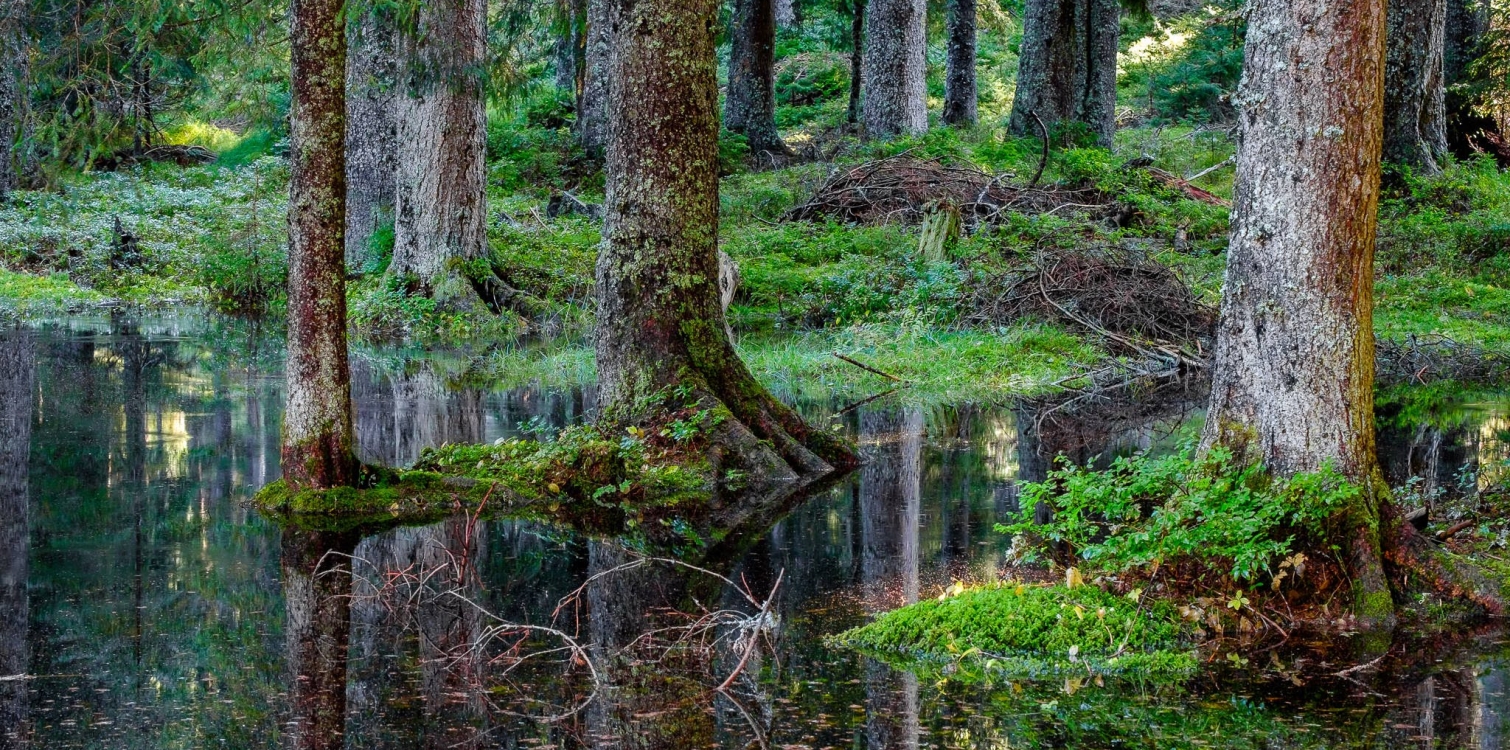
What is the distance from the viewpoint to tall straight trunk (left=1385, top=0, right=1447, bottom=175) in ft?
66.8

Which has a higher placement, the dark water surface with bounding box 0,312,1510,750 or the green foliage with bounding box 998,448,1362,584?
the green foliage with bounding box 998,448,1362,584

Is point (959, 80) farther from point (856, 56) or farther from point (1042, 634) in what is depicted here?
point (1042, 634)

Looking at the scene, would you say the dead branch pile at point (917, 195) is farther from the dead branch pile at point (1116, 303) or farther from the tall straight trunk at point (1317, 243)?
the tall straight trunk at point (1317, 243)

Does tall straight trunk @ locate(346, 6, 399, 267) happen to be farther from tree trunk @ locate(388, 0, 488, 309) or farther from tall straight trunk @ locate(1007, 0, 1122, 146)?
tall straight trunk @ locate(1007, 0, 1122, 146)

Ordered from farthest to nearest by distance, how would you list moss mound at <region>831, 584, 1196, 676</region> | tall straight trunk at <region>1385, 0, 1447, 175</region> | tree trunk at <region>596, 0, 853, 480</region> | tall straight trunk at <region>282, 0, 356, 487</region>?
1. tall straight trunk at <region>1385, 0, 1447, 175</region>
2. tree trunk at <region>596, 0, 853, 480</region>
3. tall straight trunk at <region>282, 0, 356, 487</region>
4. moss mound at <region>831, 584, 1196, 676</region>

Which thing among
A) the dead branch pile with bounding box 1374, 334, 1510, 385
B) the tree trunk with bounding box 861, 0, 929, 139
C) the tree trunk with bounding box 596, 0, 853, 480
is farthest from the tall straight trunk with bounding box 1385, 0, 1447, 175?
the tree trunk with bounding box 596, 0, 853, 480

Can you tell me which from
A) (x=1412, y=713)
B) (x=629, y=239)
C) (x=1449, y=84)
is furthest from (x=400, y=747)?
(x=1449, y=84)

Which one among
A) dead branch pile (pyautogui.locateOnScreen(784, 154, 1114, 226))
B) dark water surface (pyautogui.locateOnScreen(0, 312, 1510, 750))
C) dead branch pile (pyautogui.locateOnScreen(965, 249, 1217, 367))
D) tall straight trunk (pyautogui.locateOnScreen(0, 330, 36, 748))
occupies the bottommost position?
dark water surface (pyautogui.locateOnScreen(0, 312, 1510, 750))

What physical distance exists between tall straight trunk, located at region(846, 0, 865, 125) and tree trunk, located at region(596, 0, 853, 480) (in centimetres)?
2357

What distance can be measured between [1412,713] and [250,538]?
6195mm

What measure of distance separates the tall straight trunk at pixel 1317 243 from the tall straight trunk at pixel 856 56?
26.7 m

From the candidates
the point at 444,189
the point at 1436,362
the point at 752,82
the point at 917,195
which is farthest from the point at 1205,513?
the point at 752,82

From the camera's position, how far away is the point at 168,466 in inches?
419

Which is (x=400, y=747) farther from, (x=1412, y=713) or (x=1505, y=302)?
(x=1505, y=302)
